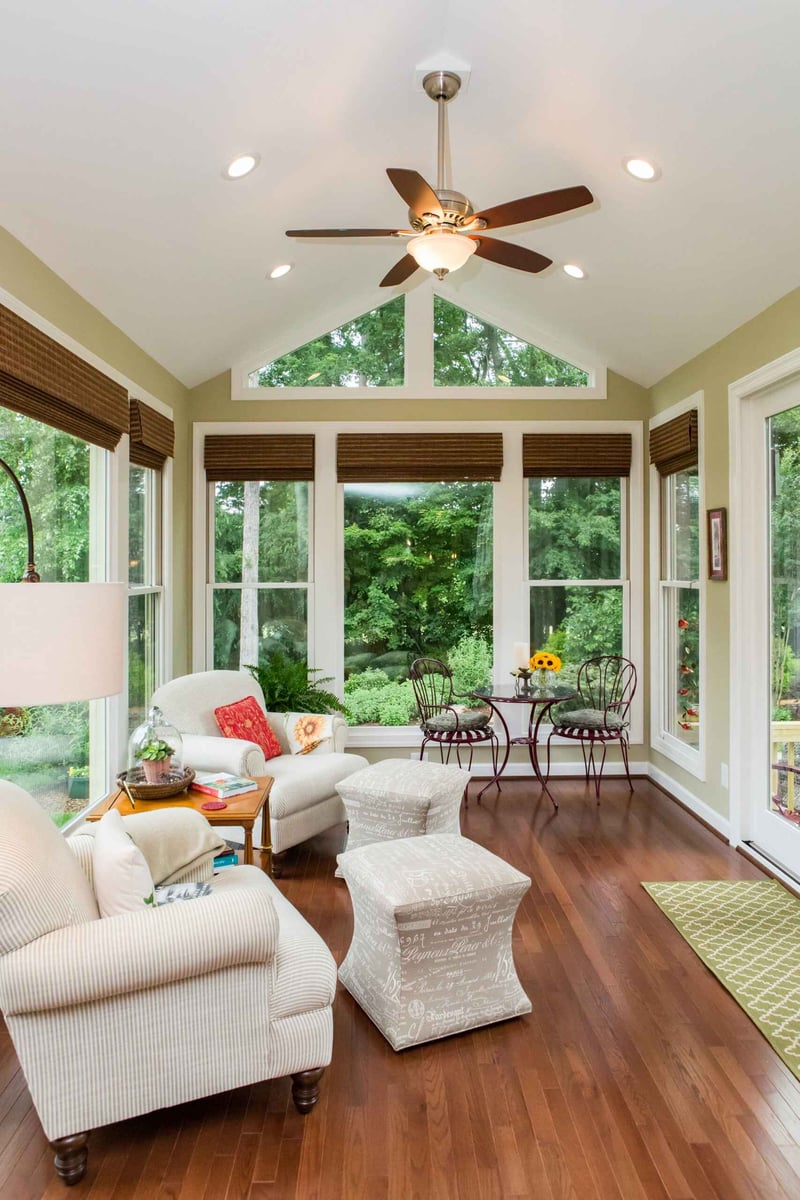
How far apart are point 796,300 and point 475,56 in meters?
1.78

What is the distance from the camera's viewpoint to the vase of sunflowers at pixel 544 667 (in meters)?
5.40

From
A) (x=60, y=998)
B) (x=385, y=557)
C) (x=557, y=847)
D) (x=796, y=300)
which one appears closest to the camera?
(x=60, y=998)

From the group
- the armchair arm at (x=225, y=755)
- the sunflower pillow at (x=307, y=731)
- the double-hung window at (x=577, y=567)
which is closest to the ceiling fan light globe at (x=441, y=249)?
the armchair arm at (x=225, y=755)

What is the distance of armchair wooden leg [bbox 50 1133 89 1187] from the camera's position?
1.99 m

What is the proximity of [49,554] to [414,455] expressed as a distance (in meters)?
2.79

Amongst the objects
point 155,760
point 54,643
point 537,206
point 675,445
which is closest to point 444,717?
point 675,445

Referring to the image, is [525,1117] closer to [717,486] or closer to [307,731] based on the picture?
[307,731]

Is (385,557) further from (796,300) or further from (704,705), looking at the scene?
(796,300)

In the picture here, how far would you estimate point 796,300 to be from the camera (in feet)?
12.5

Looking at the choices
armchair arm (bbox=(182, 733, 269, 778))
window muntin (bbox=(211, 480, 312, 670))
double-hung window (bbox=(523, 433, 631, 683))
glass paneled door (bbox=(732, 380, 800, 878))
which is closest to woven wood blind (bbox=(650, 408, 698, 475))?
double-hung window (bbox=(523, 433, 631, 683))

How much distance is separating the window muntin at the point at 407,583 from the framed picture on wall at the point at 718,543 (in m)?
1.63

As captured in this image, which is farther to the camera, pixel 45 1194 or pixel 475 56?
pixel 475 56

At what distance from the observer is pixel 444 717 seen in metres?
5.47

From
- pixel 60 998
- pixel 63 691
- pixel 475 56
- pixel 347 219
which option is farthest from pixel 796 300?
pixel 60 998
